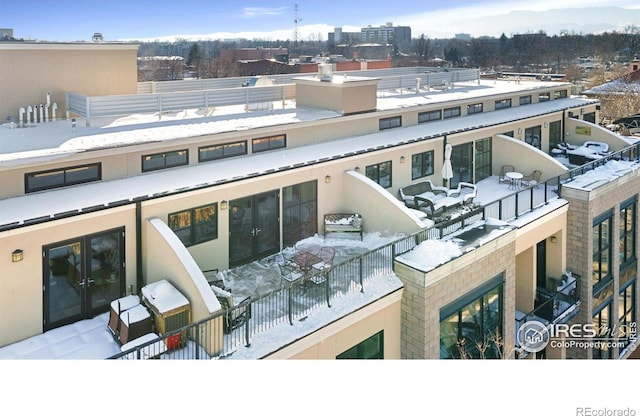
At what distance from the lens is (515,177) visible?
10070 millimetres

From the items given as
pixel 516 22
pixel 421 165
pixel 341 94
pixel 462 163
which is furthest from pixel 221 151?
pixel 462 163

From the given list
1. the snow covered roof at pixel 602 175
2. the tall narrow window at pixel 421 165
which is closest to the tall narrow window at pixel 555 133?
the snow covered roof at pixel 602 175

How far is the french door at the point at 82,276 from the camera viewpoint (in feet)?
16.9

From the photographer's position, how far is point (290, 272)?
6410 mm

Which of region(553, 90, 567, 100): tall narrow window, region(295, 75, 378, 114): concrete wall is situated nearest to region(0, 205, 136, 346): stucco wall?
region(295, 75, 378, 114): concrete wall

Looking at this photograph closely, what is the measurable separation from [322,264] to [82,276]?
2.73 metres

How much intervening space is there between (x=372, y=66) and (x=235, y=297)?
31.4ft

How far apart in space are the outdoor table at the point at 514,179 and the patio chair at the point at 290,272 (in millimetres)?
5658

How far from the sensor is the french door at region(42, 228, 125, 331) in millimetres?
5156

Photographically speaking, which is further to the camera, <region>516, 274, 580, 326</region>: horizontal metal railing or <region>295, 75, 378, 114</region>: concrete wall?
<region>295, 75, 378, 114</region>: concrete wall

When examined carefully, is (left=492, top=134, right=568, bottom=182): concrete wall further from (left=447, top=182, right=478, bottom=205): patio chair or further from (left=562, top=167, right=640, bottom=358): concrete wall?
(left=447, top=182, right=478, bottom=205): patio chair

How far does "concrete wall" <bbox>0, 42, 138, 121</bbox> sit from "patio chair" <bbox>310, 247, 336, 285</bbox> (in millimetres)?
4637
